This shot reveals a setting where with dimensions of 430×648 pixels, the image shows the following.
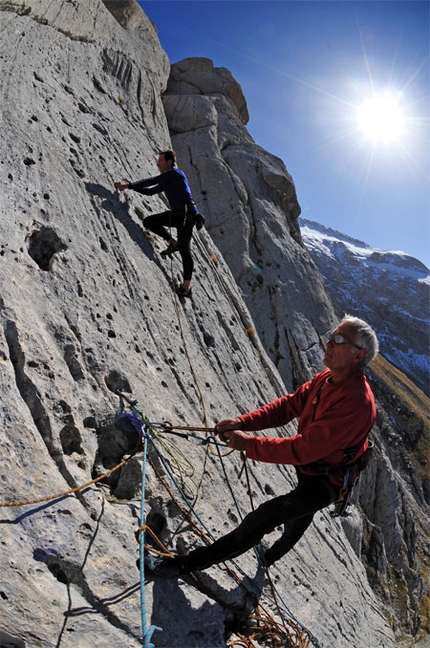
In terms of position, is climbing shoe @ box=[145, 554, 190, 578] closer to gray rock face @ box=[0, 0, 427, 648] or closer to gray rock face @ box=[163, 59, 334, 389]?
gray rock face @ box=[0, 0, 427, 648]

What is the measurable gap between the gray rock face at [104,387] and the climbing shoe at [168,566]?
0.13m

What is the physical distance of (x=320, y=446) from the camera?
4098mm

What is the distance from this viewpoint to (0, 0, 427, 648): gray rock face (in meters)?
3.82

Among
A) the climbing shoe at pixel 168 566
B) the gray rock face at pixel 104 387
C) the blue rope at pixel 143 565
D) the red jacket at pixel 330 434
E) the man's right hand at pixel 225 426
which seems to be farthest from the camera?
the man's right hand at pixel 225 426

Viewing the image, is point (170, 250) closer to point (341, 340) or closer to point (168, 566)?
point (341, 340)

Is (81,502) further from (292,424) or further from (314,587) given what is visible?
(292,424)

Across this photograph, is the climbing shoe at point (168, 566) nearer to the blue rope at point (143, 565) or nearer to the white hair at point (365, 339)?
the blue rope at point (143, 565)

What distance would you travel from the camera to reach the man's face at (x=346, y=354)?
452 cm

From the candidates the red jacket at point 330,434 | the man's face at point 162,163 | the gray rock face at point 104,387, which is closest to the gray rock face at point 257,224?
the gray rock face at point 104,387

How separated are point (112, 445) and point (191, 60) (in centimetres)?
2617

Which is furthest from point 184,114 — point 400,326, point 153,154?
point 400,326

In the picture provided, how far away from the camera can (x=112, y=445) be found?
512 cm

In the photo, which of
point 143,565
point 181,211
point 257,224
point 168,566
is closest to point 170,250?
point 181,211

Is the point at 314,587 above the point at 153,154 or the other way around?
the other way around
